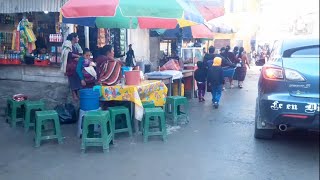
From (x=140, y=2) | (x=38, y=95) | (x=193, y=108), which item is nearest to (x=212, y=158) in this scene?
(x=140, y=2)

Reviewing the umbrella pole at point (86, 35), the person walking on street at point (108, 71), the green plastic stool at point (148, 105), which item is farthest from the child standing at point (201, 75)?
the person walking on street at point (108, 71)

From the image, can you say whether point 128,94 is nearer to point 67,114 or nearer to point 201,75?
point 67,114

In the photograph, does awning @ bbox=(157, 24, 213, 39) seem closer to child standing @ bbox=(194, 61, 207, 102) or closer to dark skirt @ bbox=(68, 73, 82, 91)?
child standing @ bbox=(194, 61, 207, 102)

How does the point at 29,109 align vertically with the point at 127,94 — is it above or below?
below

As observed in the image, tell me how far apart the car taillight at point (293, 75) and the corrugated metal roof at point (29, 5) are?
284 inches

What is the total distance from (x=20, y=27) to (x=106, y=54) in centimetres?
386

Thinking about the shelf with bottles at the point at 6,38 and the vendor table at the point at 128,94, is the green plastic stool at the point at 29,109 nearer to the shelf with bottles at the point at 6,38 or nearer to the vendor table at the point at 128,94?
the vendor table at the point at 128,94

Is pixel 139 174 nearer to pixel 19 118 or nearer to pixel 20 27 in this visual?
pixel 19 118

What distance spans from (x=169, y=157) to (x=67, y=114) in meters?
2.78

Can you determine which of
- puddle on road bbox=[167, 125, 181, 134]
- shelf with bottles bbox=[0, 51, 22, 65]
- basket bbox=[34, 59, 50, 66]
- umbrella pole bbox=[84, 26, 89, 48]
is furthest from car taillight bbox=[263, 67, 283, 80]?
shelf with bottles bbox=[0, 51, 22, 65]

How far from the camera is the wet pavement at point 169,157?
4008 millimetres

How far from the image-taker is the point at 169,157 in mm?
4660

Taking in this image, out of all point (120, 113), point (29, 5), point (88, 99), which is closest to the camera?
point (88, 99)

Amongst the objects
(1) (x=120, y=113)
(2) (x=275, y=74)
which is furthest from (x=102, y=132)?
(2) (x=275, y=74)
